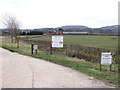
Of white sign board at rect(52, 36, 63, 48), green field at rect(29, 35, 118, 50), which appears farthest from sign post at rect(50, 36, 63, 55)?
green field at rect(29, 35, 118, 50)

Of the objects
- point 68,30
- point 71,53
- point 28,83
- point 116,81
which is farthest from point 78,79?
point 68,30

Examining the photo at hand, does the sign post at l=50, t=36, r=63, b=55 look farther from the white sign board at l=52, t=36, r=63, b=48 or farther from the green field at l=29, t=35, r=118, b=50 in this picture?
the green field at l=29, t=35, r=118, b=50

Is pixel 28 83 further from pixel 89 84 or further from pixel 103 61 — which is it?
pixel 103 61

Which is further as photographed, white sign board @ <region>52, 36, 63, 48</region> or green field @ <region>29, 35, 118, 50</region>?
green field @ <region>29, 35, 118, 50</region>

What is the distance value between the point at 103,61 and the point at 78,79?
7.54 ft

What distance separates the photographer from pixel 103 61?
369 inches

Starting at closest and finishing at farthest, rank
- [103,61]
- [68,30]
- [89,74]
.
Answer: [89,74] → [103,61] → [68,30]

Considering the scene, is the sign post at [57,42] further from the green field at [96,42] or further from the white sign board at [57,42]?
the green field at [96,42]

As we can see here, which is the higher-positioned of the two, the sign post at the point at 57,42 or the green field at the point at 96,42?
the sign post at the point at 57,42

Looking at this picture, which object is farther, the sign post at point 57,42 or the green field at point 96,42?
the green field at point 96,42

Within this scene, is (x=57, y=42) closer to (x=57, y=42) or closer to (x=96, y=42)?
(x=57, y=42)

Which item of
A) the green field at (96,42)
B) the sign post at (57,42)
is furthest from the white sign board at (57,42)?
the green field at (96,42)

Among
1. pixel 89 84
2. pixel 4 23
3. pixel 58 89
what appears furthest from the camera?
pixel 4 23

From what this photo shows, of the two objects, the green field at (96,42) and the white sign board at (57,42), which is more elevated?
the white sign board at (57,42)
